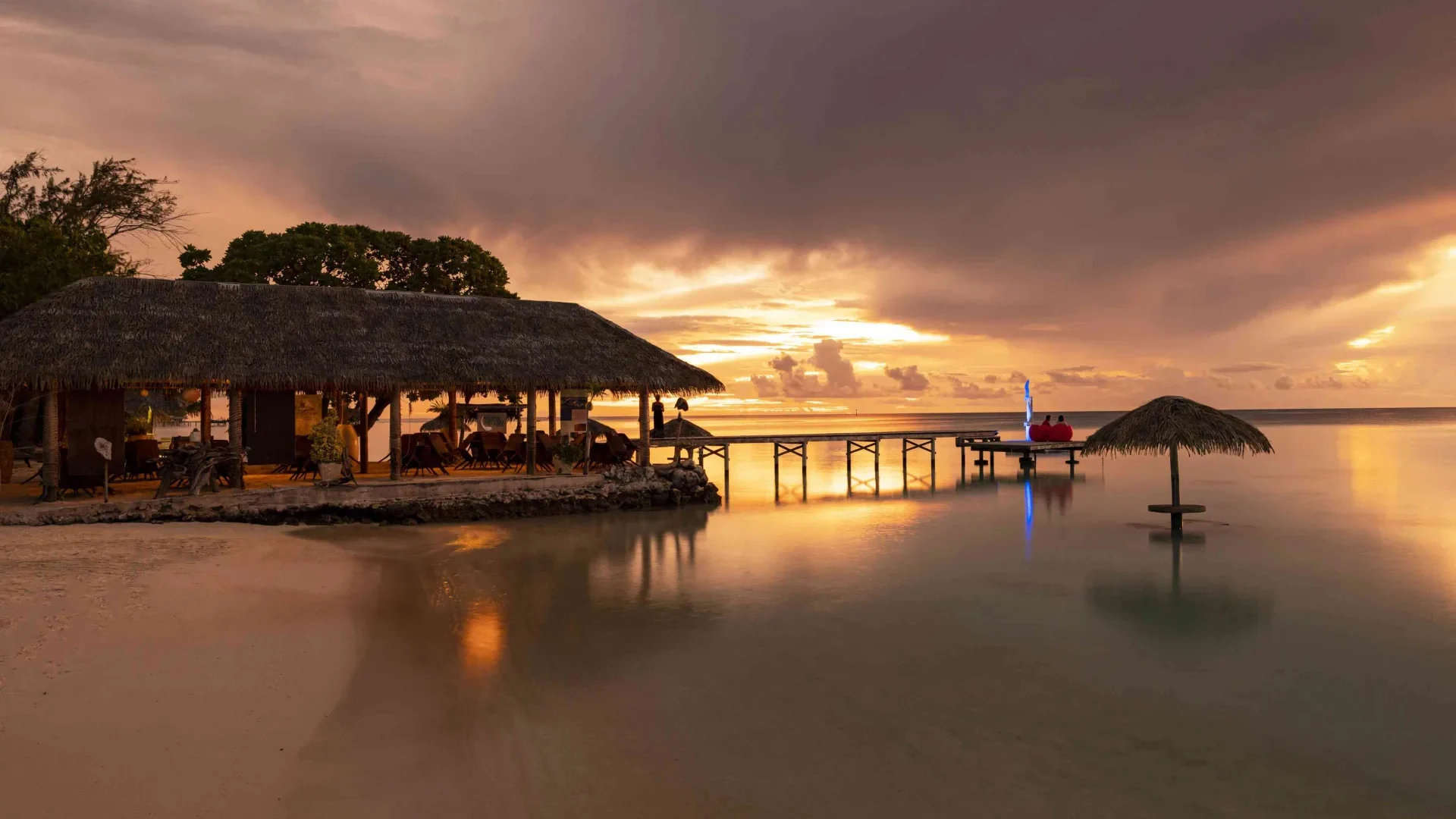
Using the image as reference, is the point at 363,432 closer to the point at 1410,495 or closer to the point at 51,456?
the point at 51,456

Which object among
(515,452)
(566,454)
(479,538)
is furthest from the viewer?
(515,452)

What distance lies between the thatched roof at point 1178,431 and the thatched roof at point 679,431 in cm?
1137

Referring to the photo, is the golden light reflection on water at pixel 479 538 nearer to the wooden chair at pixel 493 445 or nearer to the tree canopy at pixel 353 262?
the wooden chair at pixel 493 445

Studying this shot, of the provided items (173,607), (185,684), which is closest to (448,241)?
(173,607)

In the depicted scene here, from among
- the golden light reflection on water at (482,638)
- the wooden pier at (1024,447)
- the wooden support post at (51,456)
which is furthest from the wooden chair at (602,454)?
the wooden pier at (1024,447)

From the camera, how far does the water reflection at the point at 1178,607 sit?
9.03m

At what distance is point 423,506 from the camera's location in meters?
15.7

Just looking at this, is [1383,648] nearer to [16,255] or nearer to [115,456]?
[115,456]

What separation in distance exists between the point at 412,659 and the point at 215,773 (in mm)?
2550

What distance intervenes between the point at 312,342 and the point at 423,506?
3646mm

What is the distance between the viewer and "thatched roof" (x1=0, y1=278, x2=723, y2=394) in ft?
43.8

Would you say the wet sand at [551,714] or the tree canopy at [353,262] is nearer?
the wet sand at [551,714]

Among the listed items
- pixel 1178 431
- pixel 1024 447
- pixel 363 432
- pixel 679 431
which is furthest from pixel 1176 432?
pixel 363 432

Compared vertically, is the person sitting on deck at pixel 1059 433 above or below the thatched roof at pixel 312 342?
below
